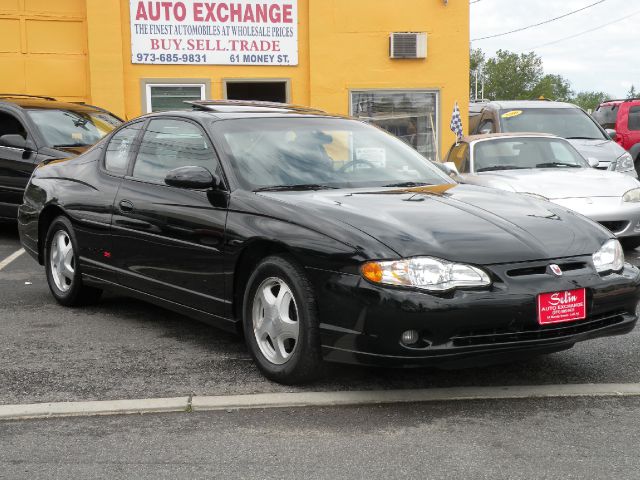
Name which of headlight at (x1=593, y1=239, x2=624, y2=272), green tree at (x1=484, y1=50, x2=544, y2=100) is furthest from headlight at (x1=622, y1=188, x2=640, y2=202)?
green tree at (x1=484, y1=50, x2=544, y2=100)

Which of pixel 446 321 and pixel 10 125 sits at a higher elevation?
pixel 10 125

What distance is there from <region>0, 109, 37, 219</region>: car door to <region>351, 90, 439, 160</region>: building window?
7.43 meters

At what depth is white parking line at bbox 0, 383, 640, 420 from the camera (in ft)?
15.1

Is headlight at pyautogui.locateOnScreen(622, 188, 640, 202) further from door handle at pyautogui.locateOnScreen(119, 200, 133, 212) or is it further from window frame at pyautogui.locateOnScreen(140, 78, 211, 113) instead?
window frame at pyautogui.locateOnScreen(140, 78, 211, 113)

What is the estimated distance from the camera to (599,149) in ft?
44.3

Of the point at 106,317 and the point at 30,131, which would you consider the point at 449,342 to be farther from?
the point at 30,131

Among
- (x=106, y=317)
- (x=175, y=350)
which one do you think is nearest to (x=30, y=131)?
(x=106, y=317)

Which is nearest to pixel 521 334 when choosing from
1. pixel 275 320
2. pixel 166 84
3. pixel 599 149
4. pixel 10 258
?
pixel 275 320

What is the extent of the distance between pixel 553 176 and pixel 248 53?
27.5 ft

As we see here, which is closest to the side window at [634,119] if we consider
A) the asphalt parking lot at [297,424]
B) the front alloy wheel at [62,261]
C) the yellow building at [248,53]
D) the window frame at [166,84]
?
the yellow building at [248,53]

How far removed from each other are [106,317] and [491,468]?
388 cm

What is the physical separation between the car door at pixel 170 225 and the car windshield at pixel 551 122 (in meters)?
8.74

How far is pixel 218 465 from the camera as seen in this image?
3850mm

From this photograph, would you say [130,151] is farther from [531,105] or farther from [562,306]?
[531,105]
